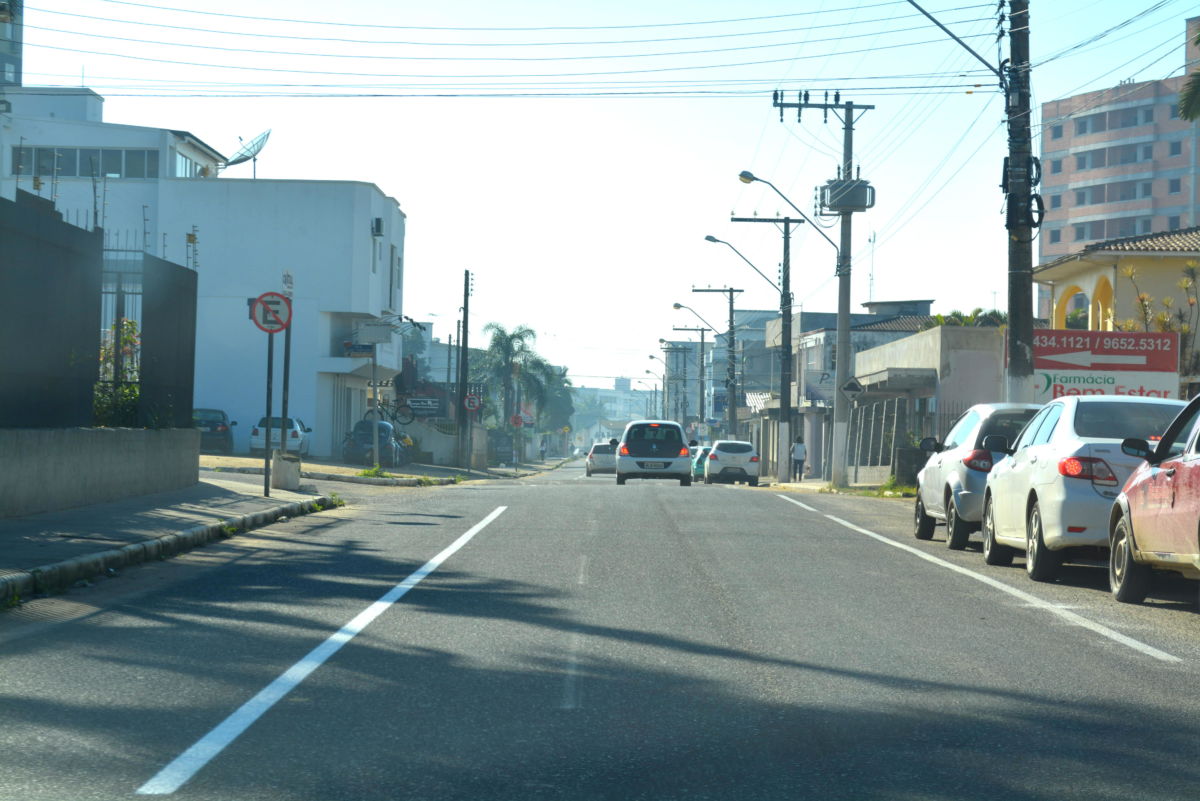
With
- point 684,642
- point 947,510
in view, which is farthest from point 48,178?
point 684,642

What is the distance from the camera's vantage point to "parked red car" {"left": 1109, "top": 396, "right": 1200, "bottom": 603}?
361 inches

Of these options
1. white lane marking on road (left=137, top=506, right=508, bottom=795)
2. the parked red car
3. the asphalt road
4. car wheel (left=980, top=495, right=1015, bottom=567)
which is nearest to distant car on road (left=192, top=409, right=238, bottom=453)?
the asphalt road

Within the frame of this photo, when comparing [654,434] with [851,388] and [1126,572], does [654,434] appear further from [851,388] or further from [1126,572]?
[1126,572]

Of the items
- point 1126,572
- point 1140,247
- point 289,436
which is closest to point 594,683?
point 1126,572

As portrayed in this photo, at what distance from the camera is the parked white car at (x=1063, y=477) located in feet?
37.1

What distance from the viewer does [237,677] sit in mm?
7043

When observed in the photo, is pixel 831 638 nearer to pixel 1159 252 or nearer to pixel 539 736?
pixel 539 736

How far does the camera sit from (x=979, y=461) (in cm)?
1489

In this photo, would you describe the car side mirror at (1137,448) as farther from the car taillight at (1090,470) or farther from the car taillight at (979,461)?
the car taillight at (979,461)

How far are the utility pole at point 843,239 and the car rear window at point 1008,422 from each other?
19410mm

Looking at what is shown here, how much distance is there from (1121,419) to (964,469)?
279 centimetres

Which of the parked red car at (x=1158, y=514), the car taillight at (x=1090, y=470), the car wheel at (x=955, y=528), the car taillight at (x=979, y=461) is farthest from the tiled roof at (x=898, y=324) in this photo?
the parked red car at (x=1158, y=514)

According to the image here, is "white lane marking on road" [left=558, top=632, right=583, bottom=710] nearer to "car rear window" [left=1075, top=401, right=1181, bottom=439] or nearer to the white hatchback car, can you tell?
"car rear window" [left=1075, top=401, right=1181, bottom=439]

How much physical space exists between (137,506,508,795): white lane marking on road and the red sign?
53.1ft
